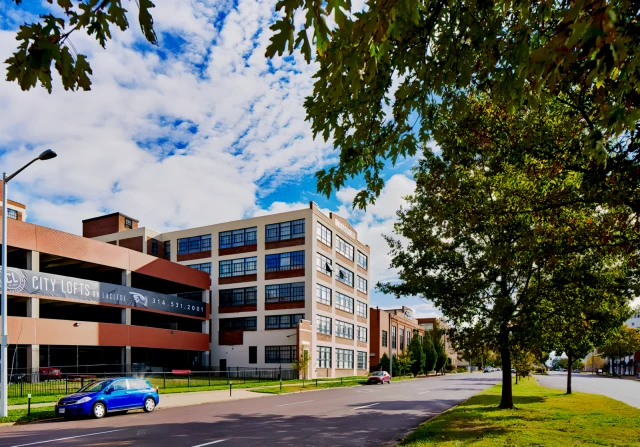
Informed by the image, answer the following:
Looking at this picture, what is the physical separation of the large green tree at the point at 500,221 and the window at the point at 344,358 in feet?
134

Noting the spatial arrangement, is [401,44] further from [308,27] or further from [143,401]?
[143,401]

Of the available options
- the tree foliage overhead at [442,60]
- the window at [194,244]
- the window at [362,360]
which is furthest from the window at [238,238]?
the tree foliage overhead at [442,60]

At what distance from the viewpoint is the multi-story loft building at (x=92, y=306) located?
32625mm

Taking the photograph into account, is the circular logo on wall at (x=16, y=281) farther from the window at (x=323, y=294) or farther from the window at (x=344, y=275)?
the window at (x=344, y=275)

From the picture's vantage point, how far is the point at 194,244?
6106 cm

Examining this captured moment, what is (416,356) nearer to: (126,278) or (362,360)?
(362,360)

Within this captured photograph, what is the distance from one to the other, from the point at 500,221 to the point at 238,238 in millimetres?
46644

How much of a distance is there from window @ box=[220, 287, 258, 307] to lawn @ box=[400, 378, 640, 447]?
122ft

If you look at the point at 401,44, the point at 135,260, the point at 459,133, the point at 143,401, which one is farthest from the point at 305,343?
the point at 401,44

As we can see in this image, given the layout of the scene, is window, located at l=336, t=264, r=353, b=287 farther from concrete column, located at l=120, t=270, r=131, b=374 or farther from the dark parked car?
concrete column, located at l=120, t=270, r=131, b=374

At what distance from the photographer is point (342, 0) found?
3.69 meters

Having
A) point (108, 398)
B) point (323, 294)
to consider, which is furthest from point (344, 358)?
point (108, 398)

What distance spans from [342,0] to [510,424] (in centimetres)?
1514

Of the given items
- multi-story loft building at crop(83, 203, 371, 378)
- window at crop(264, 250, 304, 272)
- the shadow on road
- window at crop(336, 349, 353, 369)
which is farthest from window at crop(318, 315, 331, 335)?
the shadow on road
